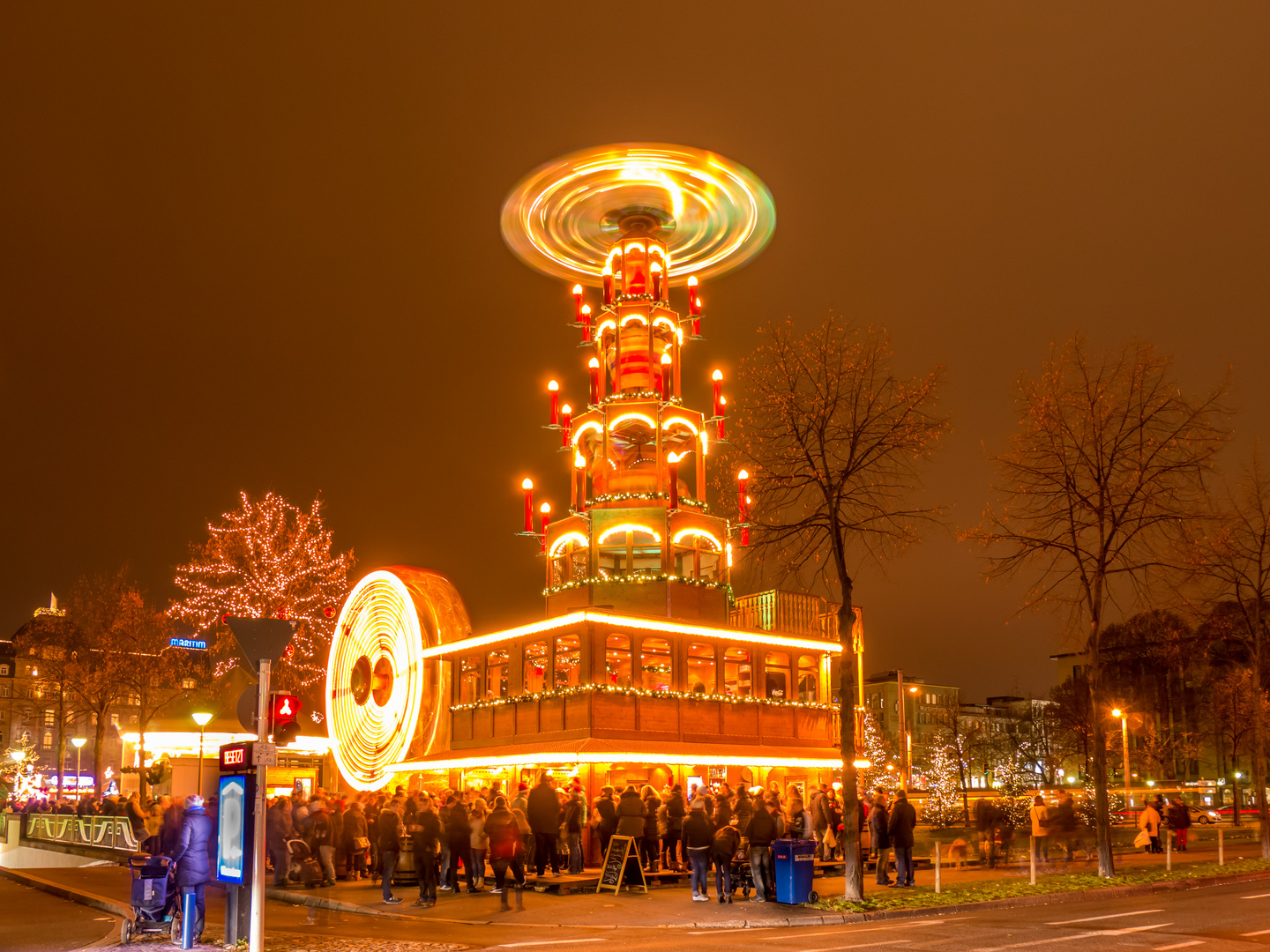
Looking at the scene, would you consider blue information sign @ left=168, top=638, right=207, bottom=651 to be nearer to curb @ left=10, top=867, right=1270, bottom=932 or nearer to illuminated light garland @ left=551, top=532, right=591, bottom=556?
curb @ left=10, top=867, right=1270, bottom=932

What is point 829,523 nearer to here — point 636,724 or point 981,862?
point 981,862

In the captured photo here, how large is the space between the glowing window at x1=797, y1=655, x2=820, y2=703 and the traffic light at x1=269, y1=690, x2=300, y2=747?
26.0 metres

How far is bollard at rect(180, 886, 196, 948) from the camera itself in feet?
49.3

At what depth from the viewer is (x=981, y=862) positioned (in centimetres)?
2783

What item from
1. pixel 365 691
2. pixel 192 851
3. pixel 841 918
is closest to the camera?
pixel 192 851

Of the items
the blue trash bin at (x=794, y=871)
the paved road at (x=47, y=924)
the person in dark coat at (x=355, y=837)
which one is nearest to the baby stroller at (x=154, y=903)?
the paved road at (x=47, y=924)

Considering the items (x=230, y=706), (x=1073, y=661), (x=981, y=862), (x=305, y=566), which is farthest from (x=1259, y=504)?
(x=1073, y=661)

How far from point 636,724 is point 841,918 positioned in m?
14.9

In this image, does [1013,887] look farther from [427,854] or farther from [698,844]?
[427,854]

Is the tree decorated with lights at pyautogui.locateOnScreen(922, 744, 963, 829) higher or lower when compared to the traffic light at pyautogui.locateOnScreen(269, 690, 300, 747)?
lower

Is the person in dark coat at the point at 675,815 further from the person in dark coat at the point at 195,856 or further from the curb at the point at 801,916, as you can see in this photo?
the person in dark coat at the point at 195,856

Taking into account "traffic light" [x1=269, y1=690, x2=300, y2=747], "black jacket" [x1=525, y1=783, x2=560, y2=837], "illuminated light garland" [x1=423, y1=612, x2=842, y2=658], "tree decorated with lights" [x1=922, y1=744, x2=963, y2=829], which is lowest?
"tree decorated with lights" [x1=922, y1=744, x2=963, y2=829]

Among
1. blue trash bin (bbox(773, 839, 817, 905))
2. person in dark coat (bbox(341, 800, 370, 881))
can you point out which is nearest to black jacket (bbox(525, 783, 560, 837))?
person in dark coat (bbox(341, 800, 370, 881))

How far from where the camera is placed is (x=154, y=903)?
50.9 ft
